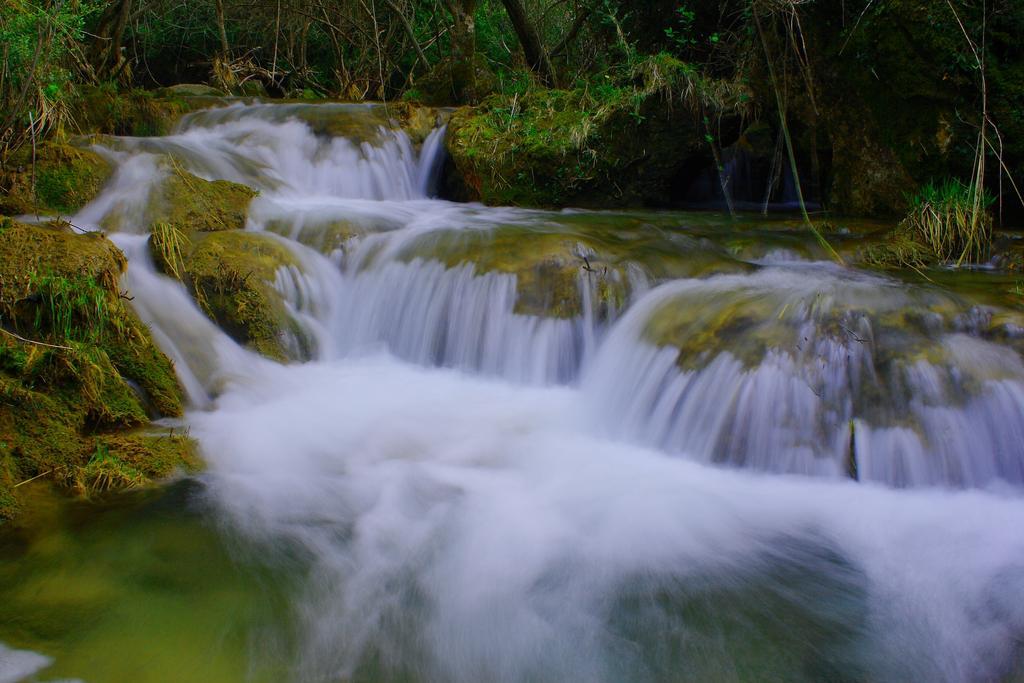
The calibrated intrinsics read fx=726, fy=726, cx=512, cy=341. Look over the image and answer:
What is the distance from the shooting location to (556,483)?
3900 millimetres

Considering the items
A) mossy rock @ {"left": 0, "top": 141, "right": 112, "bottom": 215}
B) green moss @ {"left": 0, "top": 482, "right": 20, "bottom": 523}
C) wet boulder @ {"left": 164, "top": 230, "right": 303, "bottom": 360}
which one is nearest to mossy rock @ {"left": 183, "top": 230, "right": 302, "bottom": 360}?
wet boulder @ {"left": 164, "top": 230, "right": 303, "bottom": 360}

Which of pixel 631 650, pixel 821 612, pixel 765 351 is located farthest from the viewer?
pixel 765 351

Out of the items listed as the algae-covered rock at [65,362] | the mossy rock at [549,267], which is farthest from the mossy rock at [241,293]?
the mossy rock at [549,267]

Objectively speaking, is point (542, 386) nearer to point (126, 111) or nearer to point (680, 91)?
point (680, 91)

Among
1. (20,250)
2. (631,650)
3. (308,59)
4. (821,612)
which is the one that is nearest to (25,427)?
(20,250)

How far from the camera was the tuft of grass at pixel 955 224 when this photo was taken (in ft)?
18.3

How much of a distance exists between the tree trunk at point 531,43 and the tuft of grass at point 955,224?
5979 mm

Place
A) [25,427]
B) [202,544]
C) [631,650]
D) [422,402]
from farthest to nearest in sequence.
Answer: [422,402] < [25,427] < [202,544] < [631,650]

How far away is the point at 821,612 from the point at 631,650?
824 millimetres

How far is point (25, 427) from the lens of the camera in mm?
3471

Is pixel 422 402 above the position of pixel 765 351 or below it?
below

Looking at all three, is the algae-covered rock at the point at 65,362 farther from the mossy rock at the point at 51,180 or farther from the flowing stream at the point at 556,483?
the mossy rock at the point at 51,180

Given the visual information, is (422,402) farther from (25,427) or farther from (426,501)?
A: (25,427)

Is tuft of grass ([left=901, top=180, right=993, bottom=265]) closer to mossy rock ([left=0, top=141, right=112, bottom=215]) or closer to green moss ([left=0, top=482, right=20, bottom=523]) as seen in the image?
green moss ([left=0, top=482, right=20, bottom=523])
